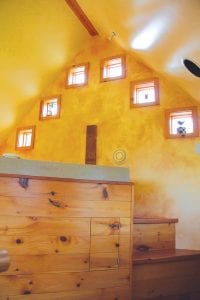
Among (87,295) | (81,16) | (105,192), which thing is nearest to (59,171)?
(105,192)

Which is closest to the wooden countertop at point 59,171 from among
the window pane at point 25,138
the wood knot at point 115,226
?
the wood knot at point 115,226

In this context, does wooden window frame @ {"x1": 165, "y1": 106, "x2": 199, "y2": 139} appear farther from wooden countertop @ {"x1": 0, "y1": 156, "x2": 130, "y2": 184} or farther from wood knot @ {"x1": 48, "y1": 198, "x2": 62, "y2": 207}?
wood knot @ {"x1": 48, "y1": 198, "x2": 62, "y2": 207}

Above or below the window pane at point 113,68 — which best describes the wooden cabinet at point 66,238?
below

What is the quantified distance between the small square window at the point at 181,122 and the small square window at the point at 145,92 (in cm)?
32

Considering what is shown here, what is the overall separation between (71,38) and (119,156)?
6.96 feet

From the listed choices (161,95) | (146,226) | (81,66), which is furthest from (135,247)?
(81,66)

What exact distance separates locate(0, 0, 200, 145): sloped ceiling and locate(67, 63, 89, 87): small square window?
0.67 ft

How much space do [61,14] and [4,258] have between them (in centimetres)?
398

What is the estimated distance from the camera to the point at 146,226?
8.81 ft

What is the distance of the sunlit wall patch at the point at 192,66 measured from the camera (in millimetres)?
2381

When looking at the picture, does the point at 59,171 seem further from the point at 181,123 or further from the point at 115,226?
the point at 181,123

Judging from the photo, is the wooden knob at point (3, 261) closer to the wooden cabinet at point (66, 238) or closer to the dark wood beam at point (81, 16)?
the wooden cabinet at point (66, 238)

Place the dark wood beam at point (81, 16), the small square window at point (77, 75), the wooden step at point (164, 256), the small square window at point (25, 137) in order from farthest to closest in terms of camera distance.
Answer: the small square window at point (25, 137) < the small square window at point (77, 75) < the dark wood beam at point (81, 16) < the wooden step at point (164, 256)

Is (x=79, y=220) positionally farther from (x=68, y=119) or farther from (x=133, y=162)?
Result: (x=68, y=119)
